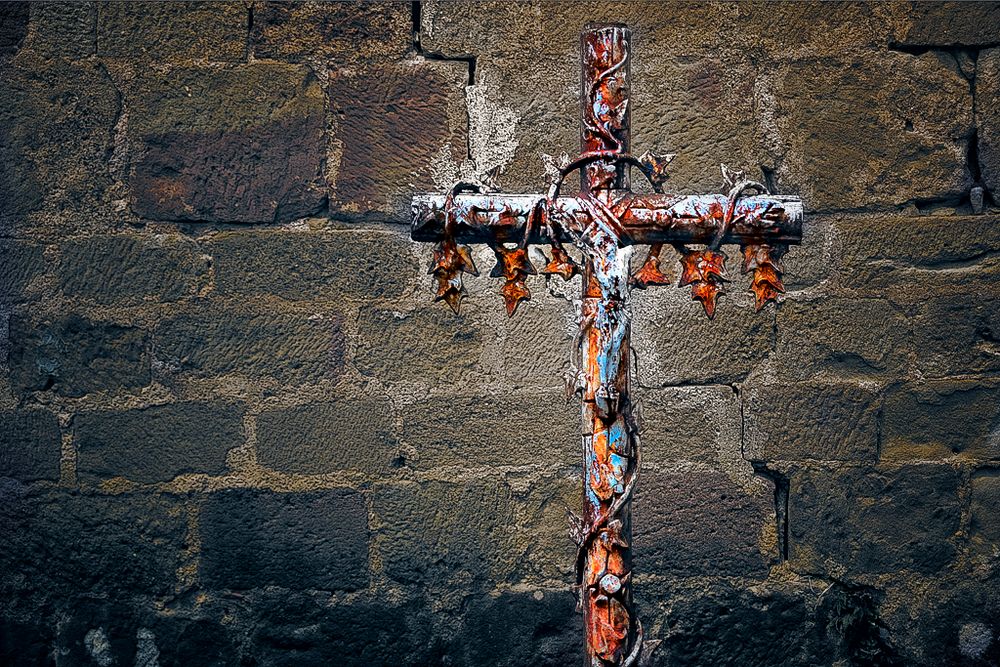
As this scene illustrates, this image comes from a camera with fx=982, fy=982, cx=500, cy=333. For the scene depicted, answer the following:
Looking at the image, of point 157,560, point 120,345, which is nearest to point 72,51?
point 120,345

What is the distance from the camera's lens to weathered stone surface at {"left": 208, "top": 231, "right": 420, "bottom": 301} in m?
2.20

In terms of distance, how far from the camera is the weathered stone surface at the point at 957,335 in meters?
2.22

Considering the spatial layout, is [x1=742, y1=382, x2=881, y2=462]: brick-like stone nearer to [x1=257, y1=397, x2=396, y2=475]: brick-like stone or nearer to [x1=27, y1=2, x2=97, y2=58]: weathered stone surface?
[x1=257, y1=397, x2=396, y2=475]: brick-like stone

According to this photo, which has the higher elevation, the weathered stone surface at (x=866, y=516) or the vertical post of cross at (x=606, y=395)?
the vertical post of cross at (x=606, y=395)

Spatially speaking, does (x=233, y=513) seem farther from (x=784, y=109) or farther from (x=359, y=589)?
(x=784, y=109)

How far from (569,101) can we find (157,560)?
4.57 ft

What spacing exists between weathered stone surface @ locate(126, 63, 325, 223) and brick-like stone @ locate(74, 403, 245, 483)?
45cm

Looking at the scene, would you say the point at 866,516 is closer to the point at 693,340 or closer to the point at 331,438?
the point at 693,340

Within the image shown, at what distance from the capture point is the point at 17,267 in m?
2.21

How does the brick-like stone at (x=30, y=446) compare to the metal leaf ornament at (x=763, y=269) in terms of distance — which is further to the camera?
the brick-like stone at (x=30, y=446)

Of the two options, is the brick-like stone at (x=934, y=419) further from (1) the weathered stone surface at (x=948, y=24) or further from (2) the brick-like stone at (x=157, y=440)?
(2) the brick-like stone at (x=157, y=440)

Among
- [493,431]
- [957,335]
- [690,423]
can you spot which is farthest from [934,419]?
[493,431]

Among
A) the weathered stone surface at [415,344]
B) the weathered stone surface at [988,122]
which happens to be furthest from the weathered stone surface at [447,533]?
the weathered stone surface at [988,122]

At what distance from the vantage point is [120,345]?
7.27 ft
